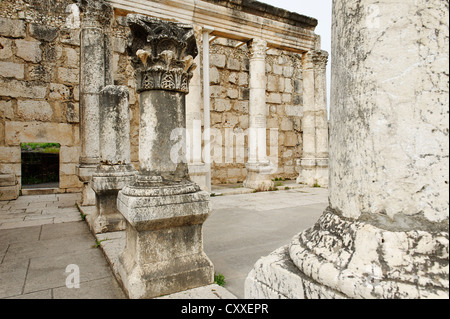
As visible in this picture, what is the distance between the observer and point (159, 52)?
105 inches

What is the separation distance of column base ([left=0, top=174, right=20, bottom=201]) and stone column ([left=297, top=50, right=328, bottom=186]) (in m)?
7.59

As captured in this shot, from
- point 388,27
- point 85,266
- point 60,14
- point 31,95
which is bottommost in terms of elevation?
point 85,266

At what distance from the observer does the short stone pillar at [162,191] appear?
7.80ft

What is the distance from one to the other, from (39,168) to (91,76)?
488cm

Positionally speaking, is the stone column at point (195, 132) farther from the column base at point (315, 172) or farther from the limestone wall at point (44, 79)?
the column base at point (315, 172)

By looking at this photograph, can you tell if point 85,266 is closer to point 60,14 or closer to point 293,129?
point 60,14

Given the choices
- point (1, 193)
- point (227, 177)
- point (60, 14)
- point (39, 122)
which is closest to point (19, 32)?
point (60, 14)

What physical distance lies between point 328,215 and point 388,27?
2.64ft

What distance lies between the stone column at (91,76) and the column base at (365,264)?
5.21 meters

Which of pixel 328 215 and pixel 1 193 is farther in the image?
pixel 1 193

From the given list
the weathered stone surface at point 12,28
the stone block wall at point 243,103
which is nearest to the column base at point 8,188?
the weathered stone surface at point 12,28

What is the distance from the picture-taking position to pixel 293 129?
11492 mm

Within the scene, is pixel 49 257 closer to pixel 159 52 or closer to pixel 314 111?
pixel 159 52

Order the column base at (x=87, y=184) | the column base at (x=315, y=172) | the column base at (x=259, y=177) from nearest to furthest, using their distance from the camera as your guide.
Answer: the column base at (x=87, y=184) → the column base at (x=259, y=177) → the column base at (x=315, y=172)
